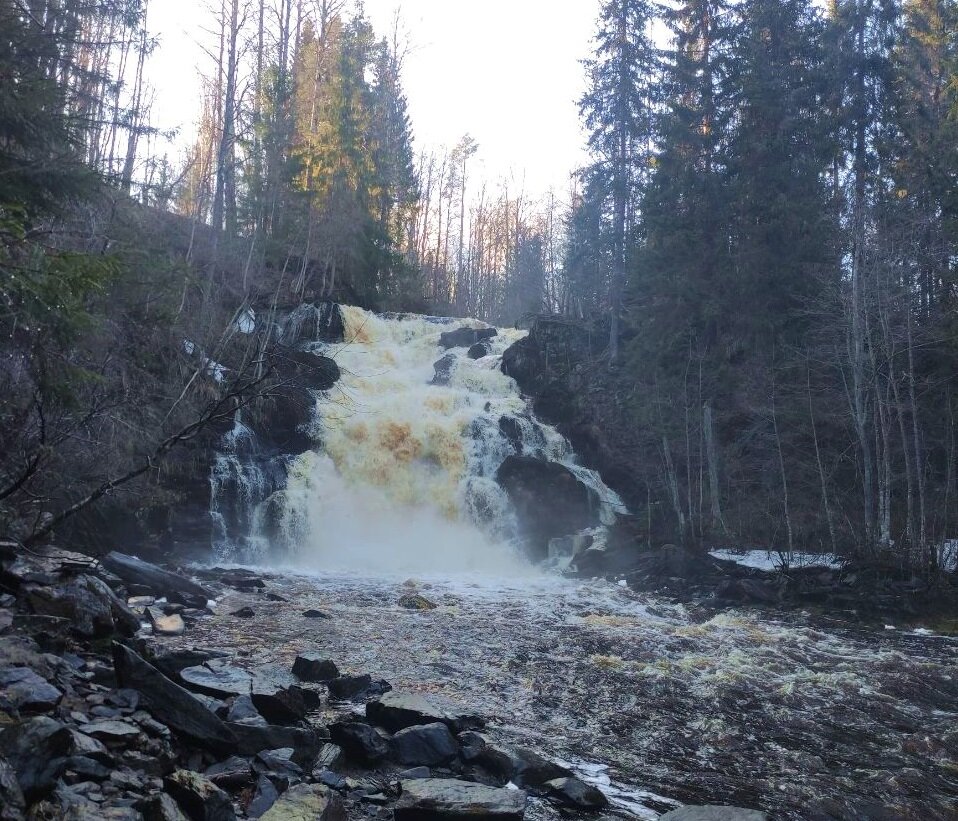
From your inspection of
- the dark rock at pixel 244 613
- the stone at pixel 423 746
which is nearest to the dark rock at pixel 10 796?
the stone at pixel 423 746

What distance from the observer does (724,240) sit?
78.4 ft

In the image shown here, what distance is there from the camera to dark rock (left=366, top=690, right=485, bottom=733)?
5.95 metres

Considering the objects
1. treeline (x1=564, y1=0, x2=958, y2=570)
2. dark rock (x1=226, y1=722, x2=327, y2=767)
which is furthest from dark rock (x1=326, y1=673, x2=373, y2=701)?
treeline (x1=564, y1=0, x2=958, y2=570)

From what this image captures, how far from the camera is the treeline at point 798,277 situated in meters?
17.3

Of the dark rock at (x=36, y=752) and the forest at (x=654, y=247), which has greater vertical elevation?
the forest at (x=654, y=247)

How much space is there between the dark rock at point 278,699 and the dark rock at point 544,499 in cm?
1505

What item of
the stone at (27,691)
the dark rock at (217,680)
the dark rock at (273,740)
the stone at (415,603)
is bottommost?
the stone at (415,603)

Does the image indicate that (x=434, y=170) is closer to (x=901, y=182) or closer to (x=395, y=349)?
(x=395, y=349)

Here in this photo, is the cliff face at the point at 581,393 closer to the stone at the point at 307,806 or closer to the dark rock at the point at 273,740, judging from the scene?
the dark rock at the point at 273,740

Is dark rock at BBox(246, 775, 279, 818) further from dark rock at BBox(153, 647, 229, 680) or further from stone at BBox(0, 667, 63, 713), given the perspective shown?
dark rock at BBox(153, 647, 229, 680)

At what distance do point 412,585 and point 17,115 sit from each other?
10.8 meters

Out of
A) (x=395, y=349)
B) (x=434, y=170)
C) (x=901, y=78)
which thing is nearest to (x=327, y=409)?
(x=395, y=349)

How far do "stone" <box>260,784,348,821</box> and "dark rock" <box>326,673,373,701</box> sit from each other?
2.54 meters

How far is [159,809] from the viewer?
133 inches
